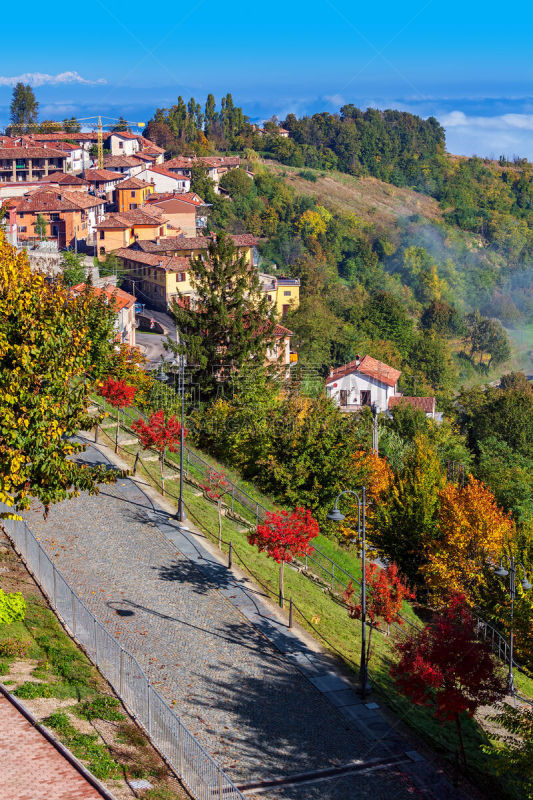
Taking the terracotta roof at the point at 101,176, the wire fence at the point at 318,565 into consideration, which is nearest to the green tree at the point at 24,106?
the terracotta roof at the point at 101,176

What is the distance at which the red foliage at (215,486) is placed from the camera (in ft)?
110

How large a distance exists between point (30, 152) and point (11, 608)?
361 ft

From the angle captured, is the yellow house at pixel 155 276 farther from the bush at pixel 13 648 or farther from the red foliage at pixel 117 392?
the bush at pixel 13 648

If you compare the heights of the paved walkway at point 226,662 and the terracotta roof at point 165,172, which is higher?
the terracotta roof at point 165,172

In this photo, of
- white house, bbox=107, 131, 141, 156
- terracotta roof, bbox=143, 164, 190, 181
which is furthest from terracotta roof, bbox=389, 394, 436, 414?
white house, bbox=107, 131, 141, 156

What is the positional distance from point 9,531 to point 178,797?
11.6m

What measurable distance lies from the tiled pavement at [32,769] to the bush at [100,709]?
130 centimetres

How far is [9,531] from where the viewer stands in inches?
1000

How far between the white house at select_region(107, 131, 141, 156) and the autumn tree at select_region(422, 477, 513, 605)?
119 m

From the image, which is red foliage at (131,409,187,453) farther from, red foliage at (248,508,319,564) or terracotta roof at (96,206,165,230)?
terracotta roof at (96,206,165,230)

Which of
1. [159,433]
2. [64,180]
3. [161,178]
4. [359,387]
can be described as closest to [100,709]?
[159,433]

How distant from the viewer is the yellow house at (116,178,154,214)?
11681 centimetres

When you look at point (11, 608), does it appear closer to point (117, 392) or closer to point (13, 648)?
point (13, 648)

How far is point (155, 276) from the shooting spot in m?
84.2
